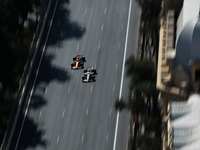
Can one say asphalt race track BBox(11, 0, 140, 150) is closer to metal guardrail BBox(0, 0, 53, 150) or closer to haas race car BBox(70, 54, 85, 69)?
haas race car BBox(70, 54, 85, 69)

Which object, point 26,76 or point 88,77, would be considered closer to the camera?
point 26,76

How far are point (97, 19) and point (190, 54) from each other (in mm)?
43172

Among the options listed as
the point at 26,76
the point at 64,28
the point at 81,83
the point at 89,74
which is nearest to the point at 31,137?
the point at 26,76

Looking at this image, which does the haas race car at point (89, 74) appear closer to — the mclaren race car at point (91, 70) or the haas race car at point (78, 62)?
the mclaren race car at point (91, 70)

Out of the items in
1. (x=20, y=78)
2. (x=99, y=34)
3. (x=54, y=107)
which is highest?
(x=99, y=34)

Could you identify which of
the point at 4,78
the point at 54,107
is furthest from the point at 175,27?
the point at 4,78

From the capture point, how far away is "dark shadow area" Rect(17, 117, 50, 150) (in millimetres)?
72250

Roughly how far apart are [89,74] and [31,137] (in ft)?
55.9

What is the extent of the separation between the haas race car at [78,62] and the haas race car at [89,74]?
158 cm

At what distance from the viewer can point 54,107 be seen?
77.1 metres

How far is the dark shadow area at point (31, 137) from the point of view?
72250 mm

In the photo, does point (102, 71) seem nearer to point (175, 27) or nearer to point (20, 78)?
point (20, 78)

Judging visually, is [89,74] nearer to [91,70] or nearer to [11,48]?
[91,70]

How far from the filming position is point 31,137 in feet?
241
